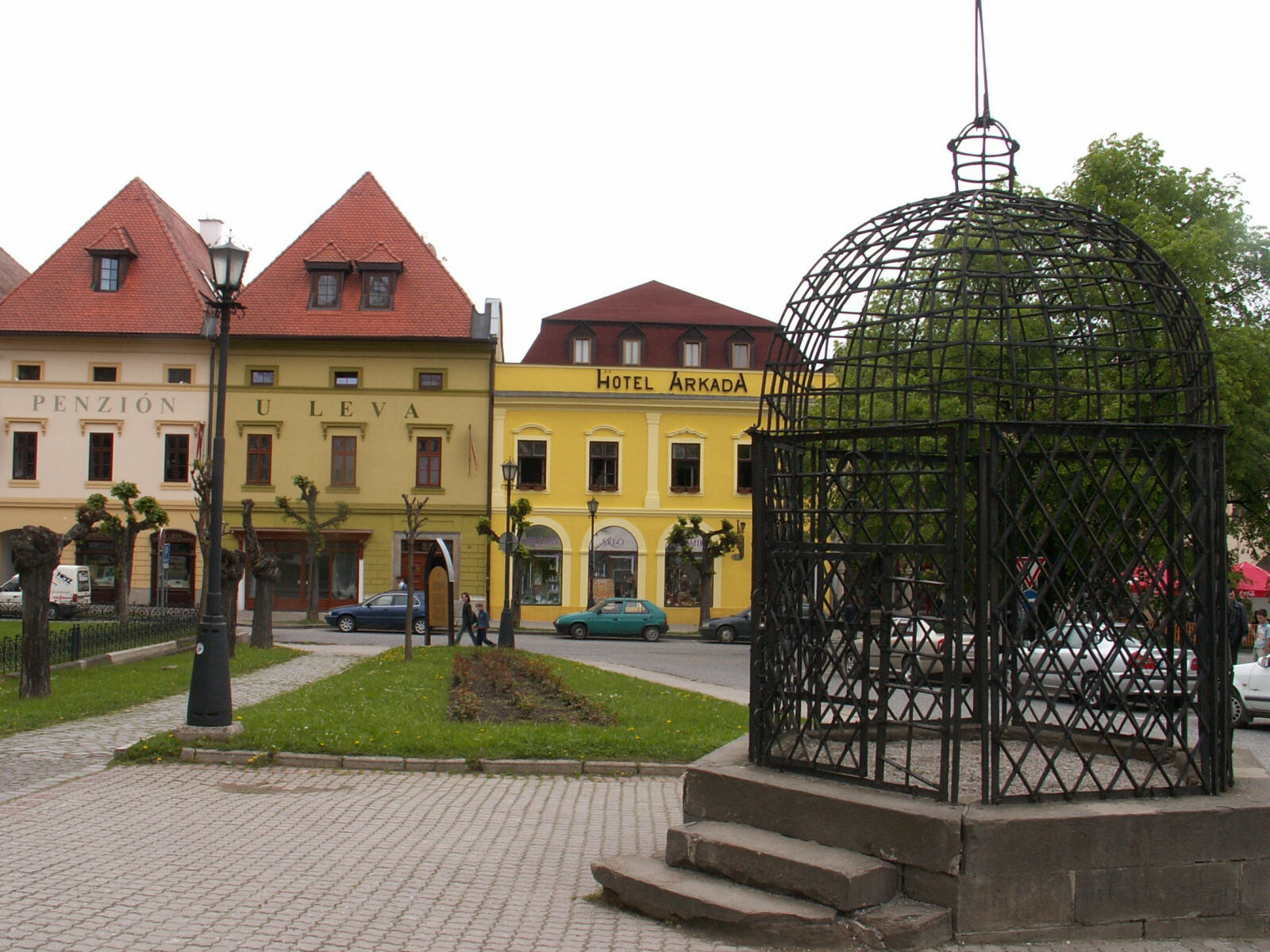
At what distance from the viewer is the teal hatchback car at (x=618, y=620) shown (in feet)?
118

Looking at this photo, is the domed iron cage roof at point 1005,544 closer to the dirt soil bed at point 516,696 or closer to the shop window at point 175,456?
the dirt soil bed at point 516,696

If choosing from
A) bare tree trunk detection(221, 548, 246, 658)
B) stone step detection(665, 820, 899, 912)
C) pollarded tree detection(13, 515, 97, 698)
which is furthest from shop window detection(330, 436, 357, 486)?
stone step detection(665, 820, 899, 912)

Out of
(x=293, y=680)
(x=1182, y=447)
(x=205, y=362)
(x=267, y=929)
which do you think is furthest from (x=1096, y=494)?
(x=205, y=362)

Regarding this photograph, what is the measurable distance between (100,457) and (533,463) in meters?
15.1

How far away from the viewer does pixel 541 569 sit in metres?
42.2

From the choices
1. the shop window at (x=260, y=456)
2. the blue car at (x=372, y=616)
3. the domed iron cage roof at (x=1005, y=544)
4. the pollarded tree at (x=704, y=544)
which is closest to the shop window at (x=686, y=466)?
the pollarded tree at (x=704, y=544)

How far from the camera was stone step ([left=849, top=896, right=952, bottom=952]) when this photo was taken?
17.0 ft

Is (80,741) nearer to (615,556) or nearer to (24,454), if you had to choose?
(615,556)

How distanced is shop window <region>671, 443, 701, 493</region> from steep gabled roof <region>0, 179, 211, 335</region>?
57.0ft

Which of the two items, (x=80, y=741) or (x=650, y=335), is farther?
(x=650, y=335)

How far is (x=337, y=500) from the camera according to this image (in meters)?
41.5

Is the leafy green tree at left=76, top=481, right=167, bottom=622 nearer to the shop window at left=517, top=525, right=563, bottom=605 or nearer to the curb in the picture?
the shop window at left=517, top=525, right=563, bottom=605

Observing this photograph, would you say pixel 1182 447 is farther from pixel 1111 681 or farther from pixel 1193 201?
pixel 1193 201

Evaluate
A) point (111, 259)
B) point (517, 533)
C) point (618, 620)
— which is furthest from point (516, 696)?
point (111, 259)
